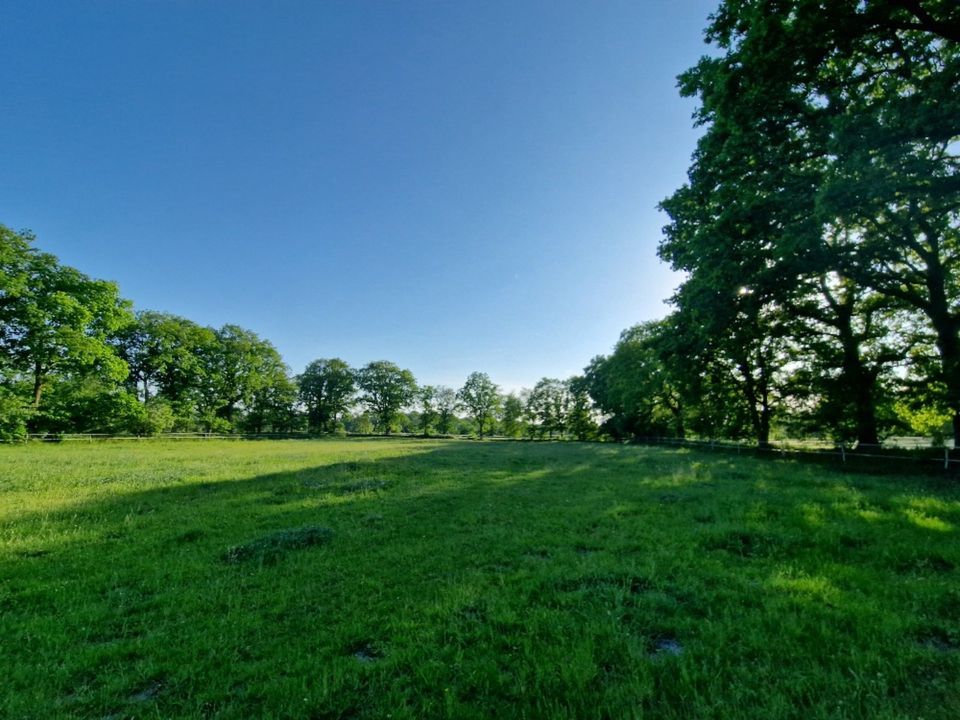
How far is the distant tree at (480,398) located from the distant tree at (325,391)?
96.9 ft

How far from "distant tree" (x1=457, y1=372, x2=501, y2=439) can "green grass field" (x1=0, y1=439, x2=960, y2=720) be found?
93514mm

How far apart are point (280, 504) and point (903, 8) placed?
24.5m

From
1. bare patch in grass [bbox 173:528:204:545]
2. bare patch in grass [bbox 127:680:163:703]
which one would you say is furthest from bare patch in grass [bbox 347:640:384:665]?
bare patch in grass [bbox 173:528:204:545]

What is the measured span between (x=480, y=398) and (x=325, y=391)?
128 ft

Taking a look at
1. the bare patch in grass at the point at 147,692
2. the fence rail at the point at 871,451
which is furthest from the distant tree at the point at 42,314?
the fence rail at the point at 871,451

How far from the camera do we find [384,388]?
97.9m

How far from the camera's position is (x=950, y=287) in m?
20.2

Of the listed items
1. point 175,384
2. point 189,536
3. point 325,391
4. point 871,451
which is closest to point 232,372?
point 175,384

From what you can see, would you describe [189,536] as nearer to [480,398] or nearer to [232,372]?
[232,372]

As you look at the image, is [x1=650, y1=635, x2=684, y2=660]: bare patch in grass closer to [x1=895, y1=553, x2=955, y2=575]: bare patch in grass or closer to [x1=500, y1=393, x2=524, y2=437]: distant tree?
[x1=895, y1=553, x2=955, y2=575]: bare patch in grass

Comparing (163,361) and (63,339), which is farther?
(163,361)

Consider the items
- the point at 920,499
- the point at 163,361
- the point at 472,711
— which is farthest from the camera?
the point at 163,361

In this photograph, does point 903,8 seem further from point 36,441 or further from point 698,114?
point 36,441

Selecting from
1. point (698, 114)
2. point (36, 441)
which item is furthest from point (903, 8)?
point (36, 441)
